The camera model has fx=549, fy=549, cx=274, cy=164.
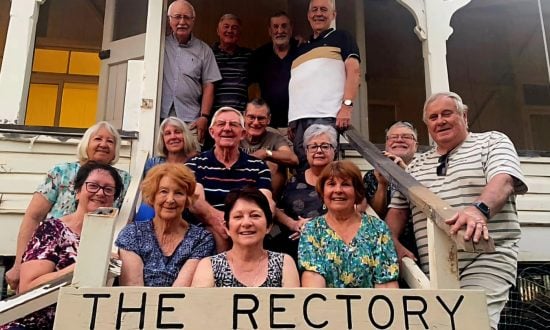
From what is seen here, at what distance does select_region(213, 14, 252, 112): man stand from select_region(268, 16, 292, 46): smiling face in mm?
260

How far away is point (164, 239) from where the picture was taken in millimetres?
2299

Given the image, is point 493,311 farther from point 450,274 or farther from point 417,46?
point 417,46

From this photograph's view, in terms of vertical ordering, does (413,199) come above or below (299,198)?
below

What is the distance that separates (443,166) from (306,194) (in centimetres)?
74

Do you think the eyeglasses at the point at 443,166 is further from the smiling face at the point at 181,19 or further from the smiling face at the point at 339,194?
the smiling face at the point at 181,19

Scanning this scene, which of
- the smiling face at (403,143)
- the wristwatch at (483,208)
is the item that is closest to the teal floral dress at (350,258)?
the wristwatch at (483,208)

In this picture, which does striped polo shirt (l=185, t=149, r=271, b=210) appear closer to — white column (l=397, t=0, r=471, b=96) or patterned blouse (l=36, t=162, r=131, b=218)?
patterned blouse (l=36, t=162, r=131, b=218)

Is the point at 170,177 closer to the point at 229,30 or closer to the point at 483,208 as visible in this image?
the point at 483,208

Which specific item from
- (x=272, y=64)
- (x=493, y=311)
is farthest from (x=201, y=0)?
(x=493, y=311)

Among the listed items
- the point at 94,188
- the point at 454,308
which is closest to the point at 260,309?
the point at 454,308

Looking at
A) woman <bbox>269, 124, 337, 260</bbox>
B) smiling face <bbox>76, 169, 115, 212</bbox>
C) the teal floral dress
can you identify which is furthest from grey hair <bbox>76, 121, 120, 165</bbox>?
the teal floral dress

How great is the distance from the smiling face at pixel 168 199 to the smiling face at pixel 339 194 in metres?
0.62

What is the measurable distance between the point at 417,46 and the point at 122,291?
5838 mm

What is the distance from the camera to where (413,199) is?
207cm
